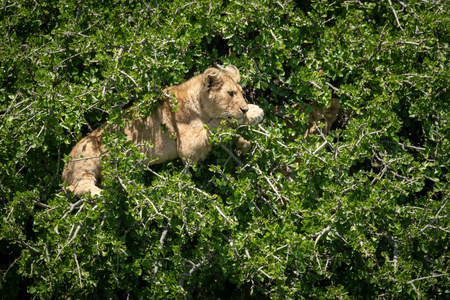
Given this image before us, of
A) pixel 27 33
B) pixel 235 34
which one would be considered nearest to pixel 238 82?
pixel 235 34

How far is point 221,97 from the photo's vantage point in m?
4.63

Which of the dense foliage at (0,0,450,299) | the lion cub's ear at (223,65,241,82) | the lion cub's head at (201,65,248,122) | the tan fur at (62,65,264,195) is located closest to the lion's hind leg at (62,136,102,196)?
the tan fur at (62,65,264,195)

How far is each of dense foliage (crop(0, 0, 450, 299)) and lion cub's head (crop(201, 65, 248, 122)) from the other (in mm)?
190

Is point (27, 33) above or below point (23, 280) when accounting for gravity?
above

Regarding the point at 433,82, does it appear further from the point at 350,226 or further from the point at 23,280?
the point at 23,280

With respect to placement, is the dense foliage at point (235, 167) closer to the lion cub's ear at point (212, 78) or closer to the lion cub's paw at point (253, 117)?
the lion cub's paw at point (253, 117)

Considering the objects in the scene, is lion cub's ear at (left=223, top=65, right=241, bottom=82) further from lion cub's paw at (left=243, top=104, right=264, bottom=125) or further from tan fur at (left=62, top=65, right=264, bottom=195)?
lion cub's paw at (left=243, top=104, right=264, bottom=125)

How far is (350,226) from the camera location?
437 cm

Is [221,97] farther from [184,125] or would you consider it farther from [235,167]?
[235,167]

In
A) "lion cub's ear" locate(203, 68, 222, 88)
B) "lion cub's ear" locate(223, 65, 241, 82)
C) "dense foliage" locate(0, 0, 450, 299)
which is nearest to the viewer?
"dense foliage" locate(0, 0, 450, 299)

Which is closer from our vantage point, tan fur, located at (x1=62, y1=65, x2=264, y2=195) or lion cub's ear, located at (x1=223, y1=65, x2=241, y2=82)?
tan fur, located at (x1=62, y1=65, x2=264, y2=195)

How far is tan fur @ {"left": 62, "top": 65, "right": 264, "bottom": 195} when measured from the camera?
15.2ft

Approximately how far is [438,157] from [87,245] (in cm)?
304

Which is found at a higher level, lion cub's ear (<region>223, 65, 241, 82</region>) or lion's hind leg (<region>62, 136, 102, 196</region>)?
lion cub's ear (<region>223, 65, 241, 82</region>)
